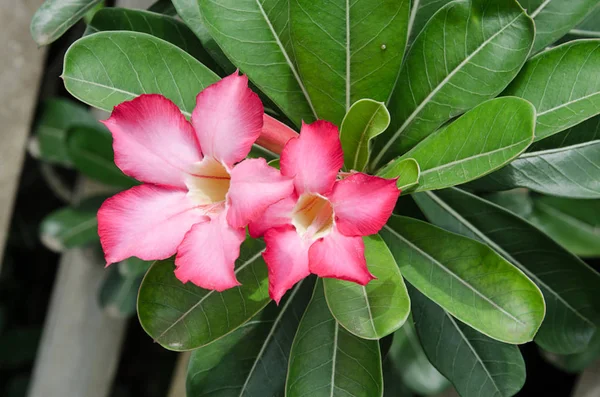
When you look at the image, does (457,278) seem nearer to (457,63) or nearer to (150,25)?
(457,63)

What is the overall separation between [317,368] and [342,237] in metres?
0.21

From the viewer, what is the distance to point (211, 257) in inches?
19.1

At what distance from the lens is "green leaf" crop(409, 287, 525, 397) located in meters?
0.72

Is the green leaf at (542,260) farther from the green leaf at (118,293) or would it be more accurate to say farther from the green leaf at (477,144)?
the green leaf at (118,293)

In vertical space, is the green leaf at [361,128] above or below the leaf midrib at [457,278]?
above

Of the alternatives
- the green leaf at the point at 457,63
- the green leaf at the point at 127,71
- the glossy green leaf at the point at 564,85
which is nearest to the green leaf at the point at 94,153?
the green leaf at the point at 127,71

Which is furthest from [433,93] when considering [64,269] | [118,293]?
[64,269]

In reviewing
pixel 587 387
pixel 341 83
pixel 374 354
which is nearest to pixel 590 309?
pixel 374 354

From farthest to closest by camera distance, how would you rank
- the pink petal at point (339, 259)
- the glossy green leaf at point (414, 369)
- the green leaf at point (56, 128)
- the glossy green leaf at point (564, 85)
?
the green leaf at point (56, 128) → the glossy green leaf at point (414, 369) → the glossy green leaf at point (564, 85) → the pink petal at point (339, 259)

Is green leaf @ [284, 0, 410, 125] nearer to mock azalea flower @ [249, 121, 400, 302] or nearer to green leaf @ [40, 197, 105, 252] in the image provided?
mock azalea flower @ [249, 121, 400, 302]

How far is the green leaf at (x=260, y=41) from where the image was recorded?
595mm

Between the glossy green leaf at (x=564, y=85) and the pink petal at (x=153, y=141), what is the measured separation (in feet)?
1.09

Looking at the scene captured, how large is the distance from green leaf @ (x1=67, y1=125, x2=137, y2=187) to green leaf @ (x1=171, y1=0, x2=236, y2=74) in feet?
1.82

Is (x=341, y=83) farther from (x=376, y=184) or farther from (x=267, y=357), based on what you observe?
(x=267, y=357)
